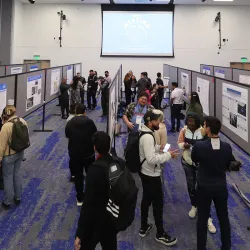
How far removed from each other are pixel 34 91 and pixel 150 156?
395cm

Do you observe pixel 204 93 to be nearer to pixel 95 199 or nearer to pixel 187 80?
pixel 187 80

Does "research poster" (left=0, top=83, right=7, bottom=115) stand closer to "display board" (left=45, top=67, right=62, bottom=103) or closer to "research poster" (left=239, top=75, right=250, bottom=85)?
"display board" (left=45, top=67, right=62, bottom=103)

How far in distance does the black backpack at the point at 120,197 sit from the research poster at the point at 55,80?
5843mm

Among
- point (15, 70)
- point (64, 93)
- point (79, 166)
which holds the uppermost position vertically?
point (15, 70)

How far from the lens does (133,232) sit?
2922mm

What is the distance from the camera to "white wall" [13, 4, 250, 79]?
520 inches

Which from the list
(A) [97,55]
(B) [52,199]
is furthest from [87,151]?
(A) [97,55]

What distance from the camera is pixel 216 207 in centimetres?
237

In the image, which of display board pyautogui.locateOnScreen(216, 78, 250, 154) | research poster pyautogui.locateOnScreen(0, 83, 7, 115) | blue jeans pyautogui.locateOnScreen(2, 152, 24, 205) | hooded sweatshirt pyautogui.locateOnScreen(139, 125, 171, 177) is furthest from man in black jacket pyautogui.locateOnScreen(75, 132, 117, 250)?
research poster pyautogui.locateOnScreen(0, 83, 7, 115)

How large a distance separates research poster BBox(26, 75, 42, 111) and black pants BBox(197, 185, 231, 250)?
399cm

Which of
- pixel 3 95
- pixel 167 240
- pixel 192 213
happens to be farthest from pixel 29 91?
pixel 167 240

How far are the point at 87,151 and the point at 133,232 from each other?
1066 mm

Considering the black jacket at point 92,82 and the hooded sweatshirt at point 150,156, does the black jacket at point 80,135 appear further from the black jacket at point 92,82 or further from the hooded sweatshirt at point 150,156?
the black jacket at point 92,82

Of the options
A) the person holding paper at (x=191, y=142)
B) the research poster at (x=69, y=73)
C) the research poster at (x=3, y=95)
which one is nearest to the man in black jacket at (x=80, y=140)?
the person holding paper at (x=191, y=142)
